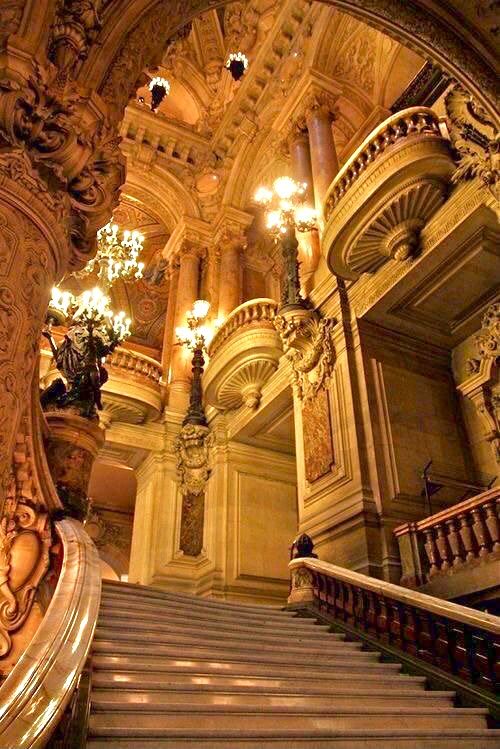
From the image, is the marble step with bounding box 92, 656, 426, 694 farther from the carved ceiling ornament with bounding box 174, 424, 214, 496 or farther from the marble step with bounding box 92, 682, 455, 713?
the carved ceiling ornament with bounding box 174, 424, 214, 496

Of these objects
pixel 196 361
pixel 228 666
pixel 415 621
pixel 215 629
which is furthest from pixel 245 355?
pixel 228 666

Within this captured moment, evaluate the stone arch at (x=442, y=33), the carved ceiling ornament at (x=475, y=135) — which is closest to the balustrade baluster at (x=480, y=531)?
the carved ceiling ornament at (x=475, y=135)

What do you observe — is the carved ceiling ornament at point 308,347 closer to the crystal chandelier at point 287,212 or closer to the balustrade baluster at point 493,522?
the crystal chandelier at point 287,212

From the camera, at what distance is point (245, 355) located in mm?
11242

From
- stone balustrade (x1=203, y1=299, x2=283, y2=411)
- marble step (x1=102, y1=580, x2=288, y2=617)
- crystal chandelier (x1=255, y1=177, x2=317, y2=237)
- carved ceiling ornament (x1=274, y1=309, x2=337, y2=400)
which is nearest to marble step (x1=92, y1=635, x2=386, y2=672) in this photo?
marble step (x1=102, y1=580, x2=288, y2=617)

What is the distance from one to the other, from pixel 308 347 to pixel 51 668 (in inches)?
315

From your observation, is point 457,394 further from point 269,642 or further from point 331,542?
point 269,642

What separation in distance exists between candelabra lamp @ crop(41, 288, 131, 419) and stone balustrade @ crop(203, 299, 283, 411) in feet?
10.4

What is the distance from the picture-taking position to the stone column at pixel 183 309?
1365 cm

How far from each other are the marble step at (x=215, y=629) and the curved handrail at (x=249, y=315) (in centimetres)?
675

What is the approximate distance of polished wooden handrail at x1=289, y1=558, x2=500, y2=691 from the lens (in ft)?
13.0

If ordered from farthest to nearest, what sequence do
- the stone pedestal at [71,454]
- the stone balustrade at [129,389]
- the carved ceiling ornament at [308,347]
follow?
the stone balustrade at [129,389] < the carved ceiling ornament at [308,347] < the stone pedestal at [71,454]

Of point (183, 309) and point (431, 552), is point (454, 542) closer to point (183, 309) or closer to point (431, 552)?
point (431, 552)

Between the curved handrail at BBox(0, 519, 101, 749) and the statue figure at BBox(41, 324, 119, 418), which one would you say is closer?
the curved handrail at BBox(0, 519, 101, 749)
